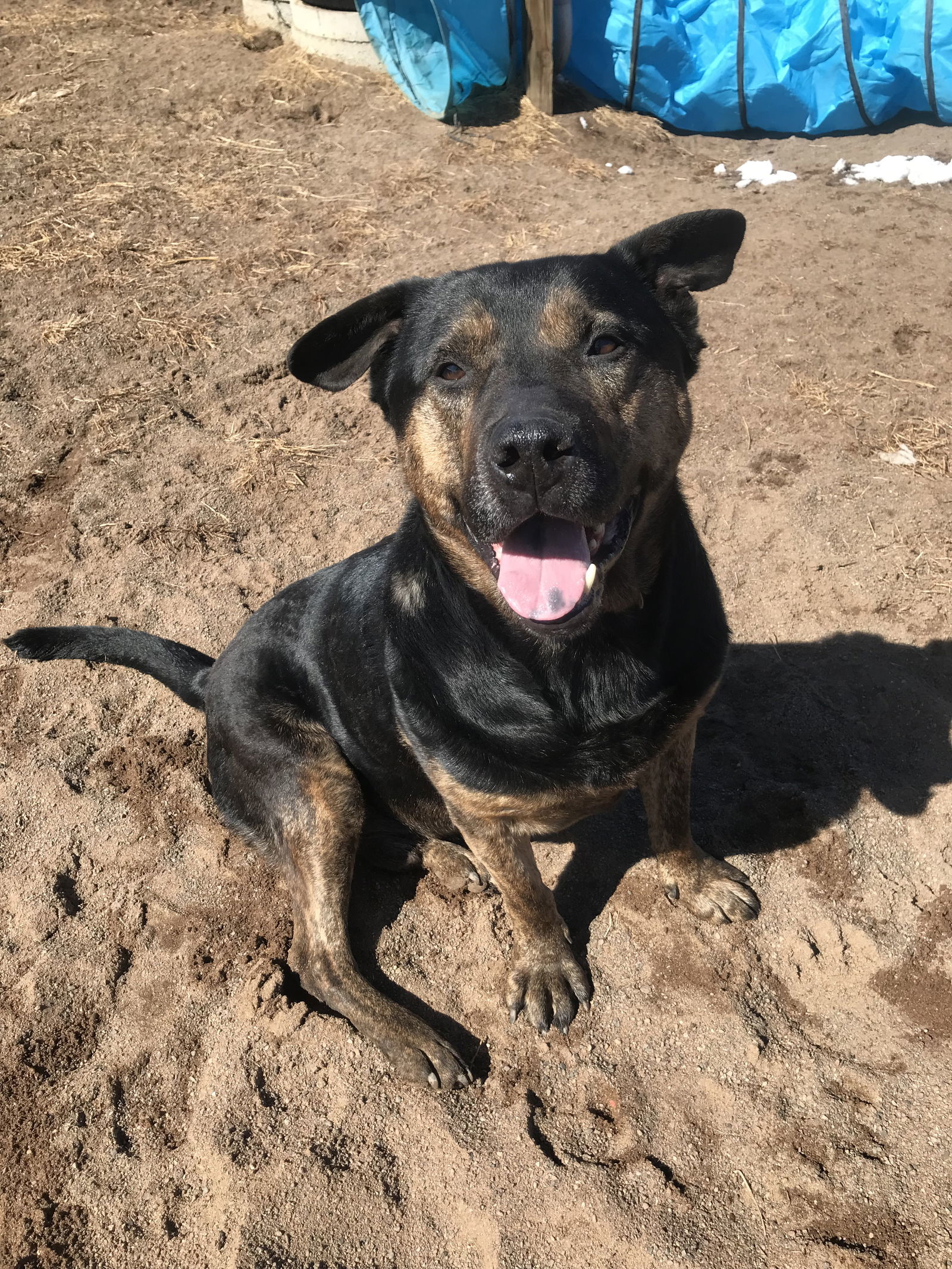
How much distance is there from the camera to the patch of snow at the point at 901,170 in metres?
7.74

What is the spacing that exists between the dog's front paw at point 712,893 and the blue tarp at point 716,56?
7.73 meters

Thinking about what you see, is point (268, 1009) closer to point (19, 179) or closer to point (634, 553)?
point (634, 553)

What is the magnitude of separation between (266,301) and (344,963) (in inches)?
220

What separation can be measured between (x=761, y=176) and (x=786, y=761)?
20.5 feet

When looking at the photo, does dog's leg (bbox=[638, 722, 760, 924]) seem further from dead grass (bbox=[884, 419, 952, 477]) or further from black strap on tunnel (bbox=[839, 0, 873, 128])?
black strap on tunnel (bbox=[839, 0, 873, 128])

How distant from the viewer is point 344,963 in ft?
11.4

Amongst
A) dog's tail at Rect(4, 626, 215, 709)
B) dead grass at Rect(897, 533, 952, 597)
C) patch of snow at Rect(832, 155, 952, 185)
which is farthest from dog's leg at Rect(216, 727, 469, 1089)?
patch of snow at Rect(832, 155, 952, 185)

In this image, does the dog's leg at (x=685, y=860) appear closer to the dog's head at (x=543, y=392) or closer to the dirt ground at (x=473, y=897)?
the dirt ground at (x=473, y=897)

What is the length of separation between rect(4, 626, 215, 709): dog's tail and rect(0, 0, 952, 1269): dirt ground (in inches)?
17.8

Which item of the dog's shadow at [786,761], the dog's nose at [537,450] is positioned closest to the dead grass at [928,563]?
the dog's shadow at [786,761]

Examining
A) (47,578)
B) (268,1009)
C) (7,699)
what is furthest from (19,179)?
(268,1009)

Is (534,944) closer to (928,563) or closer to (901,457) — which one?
(928,563)

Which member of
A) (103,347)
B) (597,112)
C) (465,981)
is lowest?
(465,981)

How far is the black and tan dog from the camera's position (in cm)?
271
